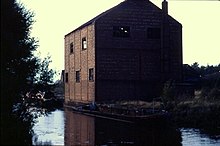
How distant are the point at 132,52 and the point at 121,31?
212 centimetres

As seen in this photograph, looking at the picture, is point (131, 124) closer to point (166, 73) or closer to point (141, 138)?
point (141, 138)

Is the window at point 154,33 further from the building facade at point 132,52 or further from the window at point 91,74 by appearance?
the window at point 91,74

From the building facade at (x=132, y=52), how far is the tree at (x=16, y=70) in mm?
22565

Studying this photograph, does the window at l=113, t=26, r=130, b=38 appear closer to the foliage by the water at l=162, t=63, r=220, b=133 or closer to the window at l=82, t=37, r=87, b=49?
the window at l=82, t=37, r=87, b=49

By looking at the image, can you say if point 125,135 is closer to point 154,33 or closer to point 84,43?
point 154,33

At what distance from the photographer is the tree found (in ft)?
38.4

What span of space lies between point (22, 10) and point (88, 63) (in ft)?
83.9

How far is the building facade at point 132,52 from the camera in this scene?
126 ft

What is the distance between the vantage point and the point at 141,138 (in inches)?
814

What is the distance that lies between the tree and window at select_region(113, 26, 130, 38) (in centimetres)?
2324

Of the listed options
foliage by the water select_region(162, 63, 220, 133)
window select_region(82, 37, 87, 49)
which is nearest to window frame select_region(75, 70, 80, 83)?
window select_region(82, 37, 87, 49)

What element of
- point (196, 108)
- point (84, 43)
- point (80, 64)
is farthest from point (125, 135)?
point (80, 64)

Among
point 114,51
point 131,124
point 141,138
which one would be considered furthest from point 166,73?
point 141,138

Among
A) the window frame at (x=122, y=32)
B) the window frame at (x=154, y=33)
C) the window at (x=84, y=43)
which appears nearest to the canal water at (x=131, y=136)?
the window frame at (x=122, y=32)
